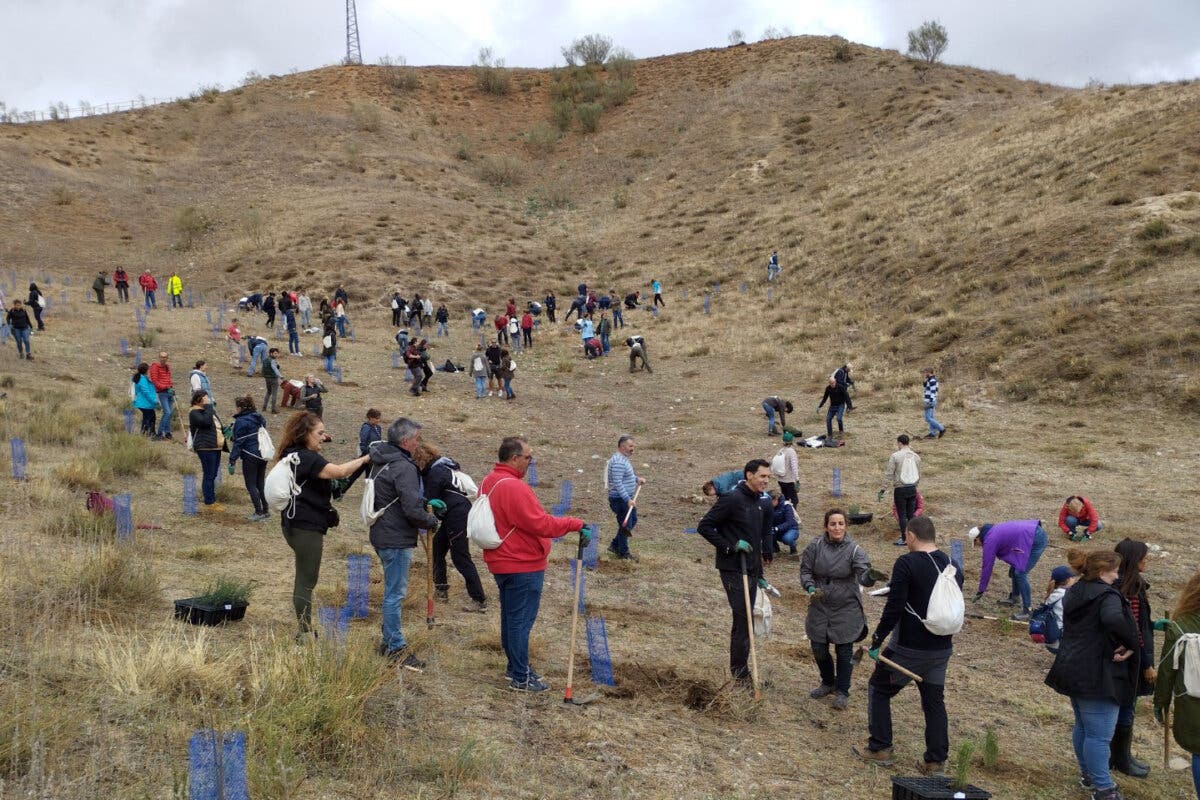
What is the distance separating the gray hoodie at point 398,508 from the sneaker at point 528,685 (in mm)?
1211

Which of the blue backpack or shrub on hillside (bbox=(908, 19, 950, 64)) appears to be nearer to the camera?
the blue backpack

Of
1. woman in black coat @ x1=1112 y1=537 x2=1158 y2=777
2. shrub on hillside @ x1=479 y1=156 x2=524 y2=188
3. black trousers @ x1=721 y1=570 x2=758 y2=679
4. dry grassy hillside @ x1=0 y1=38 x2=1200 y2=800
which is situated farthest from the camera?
shrub on hillside @ x1=479 y1=156 x2=524 y2=188

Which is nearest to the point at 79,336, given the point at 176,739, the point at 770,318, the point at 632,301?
the point at 632,301

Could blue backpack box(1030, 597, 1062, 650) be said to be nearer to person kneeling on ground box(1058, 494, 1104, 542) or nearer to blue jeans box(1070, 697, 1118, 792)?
blue jeans box(1070, 697, 1118, 792)

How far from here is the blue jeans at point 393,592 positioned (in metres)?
6.05

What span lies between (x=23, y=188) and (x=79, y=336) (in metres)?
29.5

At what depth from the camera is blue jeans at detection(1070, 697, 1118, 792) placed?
513 centimetres

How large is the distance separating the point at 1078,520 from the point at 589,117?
59.8m

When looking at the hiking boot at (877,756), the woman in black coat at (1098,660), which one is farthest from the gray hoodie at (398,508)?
the woman in black coat at (1098,660)

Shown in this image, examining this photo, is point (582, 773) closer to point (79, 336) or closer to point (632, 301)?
point (79, 336)

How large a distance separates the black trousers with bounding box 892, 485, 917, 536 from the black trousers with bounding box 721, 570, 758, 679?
5.86 m

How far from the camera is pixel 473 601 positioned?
812 centimetres

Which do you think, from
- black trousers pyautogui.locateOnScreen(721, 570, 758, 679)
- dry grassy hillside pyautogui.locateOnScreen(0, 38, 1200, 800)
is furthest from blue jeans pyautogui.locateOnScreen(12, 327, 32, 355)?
black trousers pyautogui.locateOnScreen(721, 570, 758, 679)

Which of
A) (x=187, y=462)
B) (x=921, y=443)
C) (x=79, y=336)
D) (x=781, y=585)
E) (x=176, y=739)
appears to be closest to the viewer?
(x=176, y=739)
